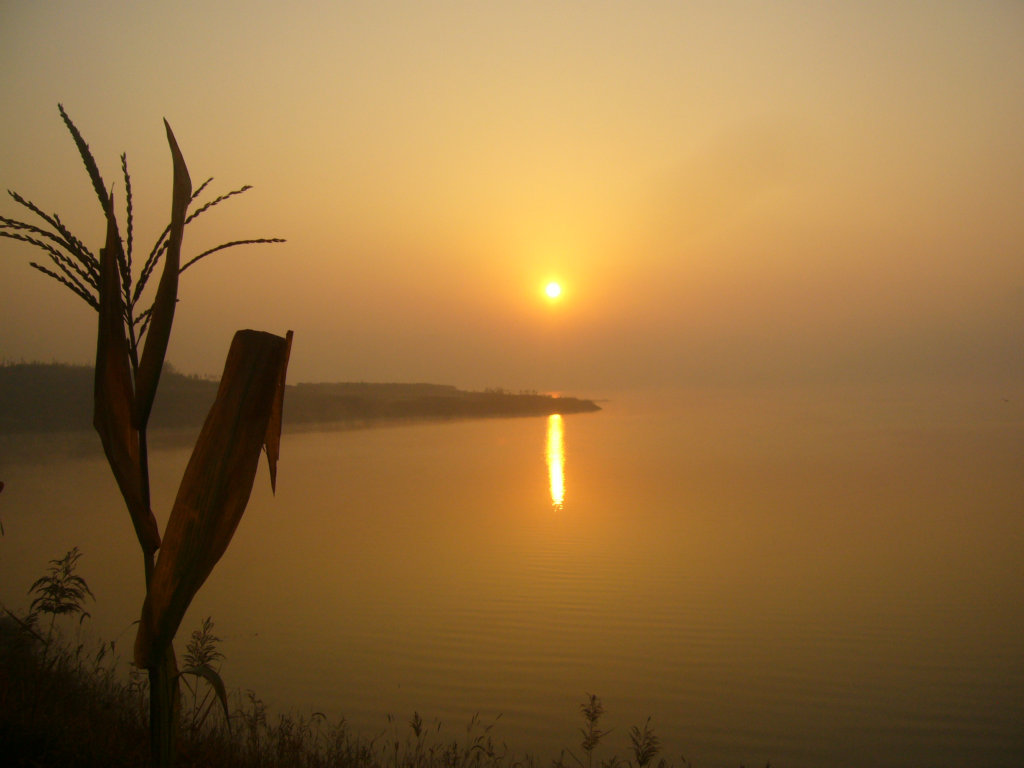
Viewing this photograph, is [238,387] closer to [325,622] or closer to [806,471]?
[325,622]

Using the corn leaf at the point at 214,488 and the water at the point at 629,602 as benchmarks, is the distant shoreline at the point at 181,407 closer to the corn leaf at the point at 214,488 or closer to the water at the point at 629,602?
the water at the point at 629,602

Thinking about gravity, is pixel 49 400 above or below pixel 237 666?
above

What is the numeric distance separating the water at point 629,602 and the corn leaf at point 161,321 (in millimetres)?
3214

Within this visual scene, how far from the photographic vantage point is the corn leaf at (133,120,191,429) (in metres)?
1.96

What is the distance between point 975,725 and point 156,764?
452 centimetres

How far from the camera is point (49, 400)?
3128cm

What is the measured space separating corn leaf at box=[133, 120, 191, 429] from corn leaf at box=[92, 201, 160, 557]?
0.04m

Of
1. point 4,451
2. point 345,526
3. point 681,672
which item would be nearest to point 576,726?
point 681,672

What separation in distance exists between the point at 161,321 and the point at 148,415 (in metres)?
0.24

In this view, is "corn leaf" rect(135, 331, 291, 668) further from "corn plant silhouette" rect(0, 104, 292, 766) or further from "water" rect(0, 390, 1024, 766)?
"water" rect(0, 390, 1024, 766)

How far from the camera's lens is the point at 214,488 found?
1.97 metres

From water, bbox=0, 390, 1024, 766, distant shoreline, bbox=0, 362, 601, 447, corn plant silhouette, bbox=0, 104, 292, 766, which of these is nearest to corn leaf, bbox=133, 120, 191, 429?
corn plant silhouette, bbox=0, 104, 292, 766

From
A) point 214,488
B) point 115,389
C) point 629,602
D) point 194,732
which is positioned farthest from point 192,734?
point 629,602

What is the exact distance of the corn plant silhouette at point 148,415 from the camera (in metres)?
1.96
